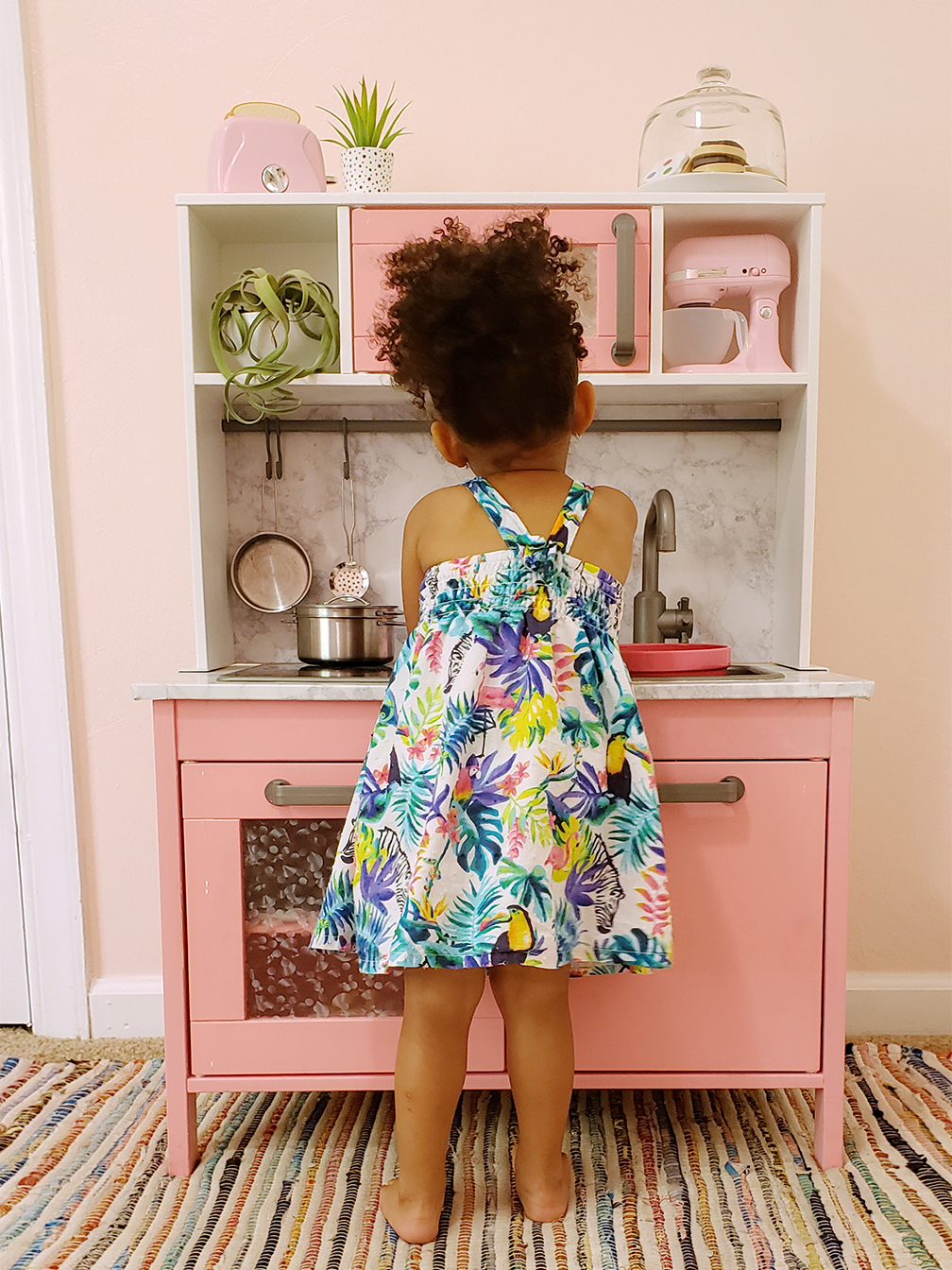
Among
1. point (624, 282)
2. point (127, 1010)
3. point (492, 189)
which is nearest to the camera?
point (624, 282)

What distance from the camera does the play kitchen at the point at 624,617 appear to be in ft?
4.30

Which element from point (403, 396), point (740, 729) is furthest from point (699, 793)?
Answer: point (403, 396)

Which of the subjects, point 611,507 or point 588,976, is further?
point 588,976

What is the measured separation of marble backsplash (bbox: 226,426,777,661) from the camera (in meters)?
1.74

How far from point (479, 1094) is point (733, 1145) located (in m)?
0.43

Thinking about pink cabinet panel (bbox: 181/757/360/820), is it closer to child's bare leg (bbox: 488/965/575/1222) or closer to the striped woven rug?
child's bare leg (bbox: 488/965/575/1222)

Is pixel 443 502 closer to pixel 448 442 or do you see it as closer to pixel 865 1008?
pixel 448 442

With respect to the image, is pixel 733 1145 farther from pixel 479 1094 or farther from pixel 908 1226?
pixel 479 1094

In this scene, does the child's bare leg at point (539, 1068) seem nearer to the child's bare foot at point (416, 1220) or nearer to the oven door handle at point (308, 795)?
the child's bare foot at point (416, 1220)

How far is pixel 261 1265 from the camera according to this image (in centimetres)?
113

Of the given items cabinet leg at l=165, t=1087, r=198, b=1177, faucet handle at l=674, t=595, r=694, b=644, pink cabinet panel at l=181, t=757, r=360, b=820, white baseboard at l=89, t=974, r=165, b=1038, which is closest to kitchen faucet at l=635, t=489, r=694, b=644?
faucet handle at l=674, t=595, r=694, b=644

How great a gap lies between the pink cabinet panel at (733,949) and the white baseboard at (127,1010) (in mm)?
941

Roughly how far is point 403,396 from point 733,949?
3.62ft

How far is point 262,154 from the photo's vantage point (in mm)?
1451
